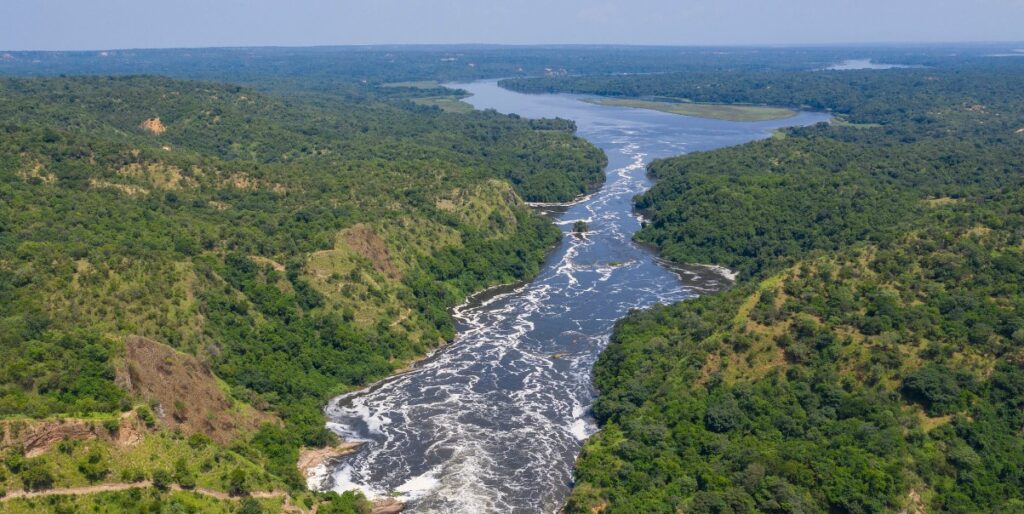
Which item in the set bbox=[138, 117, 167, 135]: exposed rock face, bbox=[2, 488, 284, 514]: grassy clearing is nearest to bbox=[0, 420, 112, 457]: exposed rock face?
bbox=[2, 488, 284, 514]: grassy clearing

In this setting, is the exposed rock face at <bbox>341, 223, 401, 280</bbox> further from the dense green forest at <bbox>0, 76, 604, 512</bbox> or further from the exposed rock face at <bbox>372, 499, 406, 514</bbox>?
the exposed rock face at <bbox>372, 499, 406, 514</bbox>

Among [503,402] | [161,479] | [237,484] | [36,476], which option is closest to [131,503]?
[161,479]

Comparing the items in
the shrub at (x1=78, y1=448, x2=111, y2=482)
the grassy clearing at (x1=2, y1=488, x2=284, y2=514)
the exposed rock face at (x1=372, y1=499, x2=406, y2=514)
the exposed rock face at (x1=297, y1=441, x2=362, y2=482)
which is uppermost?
the shrub at (x1=78, y1=448, x2=111, y2=482)

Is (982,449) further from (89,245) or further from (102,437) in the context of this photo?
(89,245)

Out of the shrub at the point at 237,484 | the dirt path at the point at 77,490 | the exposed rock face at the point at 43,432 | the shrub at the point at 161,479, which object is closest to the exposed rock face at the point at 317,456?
the shrub at the point at 237,484

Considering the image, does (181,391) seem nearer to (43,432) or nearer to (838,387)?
(43,432)

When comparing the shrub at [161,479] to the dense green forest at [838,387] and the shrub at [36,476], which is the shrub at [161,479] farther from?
the dense green forest at [838,387]
